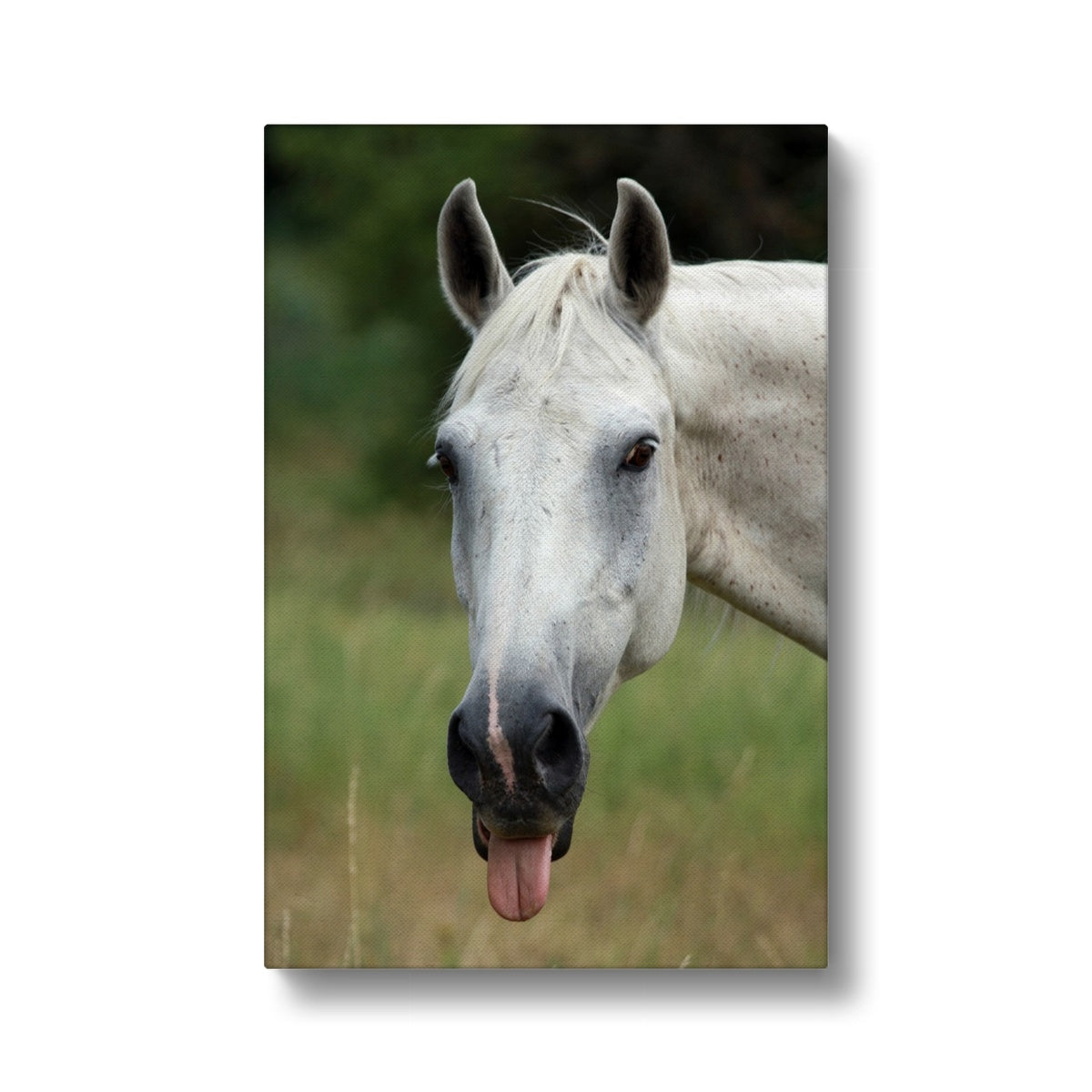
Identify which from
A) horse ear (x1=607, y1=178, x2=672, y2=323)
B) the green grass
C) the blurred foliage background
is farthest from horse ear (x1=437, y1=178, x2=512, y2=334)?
the green grass

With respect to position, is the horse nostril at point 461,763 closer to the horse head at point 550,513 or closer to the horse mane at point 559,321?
the horse head at point 550,513

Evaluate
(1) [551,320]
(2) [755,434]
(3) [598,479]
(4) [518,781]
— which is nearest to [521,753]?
(4) [518,781]

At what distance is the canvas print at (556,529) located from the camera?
88.4 inches

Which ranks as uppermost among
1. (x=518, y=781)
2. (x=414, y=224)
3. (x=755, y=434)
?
(x=414, y=224)

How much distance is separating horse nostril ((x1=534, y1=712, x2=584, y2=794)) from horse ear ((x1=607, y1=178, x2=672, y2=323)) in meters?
0.76

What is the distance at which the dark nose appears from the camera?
2.04 metres

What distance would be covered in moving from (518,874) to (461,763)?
0.28m

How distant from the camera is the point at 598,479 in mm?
2207

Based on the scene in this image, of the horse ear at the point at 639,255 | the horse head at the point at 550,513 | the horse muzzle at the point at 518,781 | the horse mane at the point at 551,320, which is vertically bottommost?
the horse muzzle at the point at 518,781

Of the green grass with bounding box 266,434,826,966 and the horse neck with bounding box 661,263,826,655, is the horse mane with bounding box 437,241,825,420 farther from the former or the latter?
the green grass with bounding box 266,434,826,966

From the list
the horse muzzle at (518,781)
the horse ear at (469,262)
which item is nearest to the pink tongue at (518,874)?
the horse muzzle at (518,781)

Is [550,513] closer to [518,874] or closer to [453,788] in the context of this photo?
[518,874]
